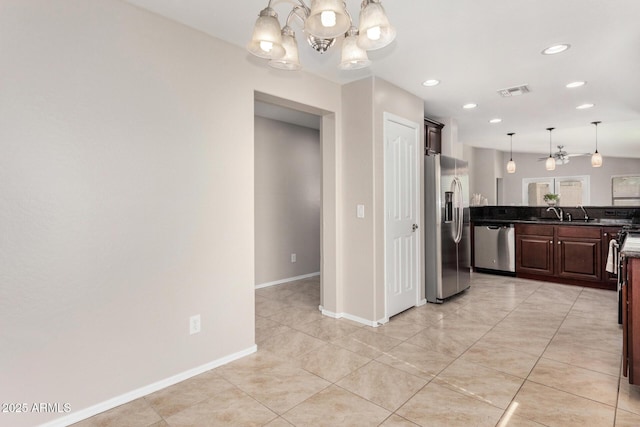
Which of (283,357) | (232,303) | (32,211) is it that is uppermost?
(32,211)

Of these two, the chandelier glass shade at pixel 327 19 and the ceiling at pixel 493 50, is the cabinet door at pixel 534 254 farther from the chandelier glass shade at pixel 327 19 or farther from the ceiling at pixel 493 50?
the chandelier glass shade at pixel 327 19

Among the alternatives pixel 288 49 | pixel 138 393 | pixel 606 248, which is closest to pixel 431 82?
pixel 288 49

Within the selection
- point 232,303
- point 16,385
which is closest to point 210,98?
point 232,303

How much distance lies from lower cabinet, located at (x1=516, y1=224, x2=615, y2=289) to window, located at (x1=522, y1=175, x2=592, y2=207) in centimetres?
503

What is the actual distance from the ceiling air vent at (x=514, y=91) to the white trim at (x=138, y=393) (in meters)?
3.65

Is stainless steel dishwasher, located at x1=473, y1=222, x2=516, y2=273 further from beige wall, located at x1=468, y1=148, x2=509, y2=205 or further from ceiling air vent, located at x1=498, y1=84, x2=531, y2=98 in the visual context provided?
beige wall, located at x1=468, y1=148, x2=509, y2=205

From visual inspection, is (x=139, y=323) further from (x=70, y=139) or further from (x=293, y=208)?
(x=293, y=208)

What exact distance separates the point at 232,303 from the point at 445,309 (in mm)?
2430

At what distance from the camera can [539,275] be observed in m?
5.11

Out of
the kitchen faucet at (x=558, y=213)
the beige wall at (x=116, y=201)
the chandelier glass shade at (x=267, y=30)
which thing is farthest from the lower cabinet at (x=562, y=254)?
the chandelier glass shade at (x=267, y=30)

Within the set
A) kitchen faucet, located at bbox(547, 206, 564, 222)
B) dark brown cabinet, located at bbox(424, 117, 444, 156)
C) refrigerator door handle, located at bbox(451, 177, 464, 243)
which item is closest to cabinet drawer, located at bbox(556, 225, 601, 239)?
kitchen faucet, located at bbox(547, 206, 564, 222)

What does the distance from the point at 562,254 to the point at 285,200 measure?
13.6ft

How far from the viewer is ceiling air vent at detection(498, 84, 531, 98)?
3553 millimetres

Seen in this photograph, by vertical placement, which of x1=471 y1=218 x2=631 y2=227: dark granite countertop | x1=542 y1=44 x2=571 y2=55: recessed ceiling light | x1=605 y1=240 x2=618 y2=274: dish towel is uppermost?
x1=542 y1=44 x2=571 y2=55: recessed ceiling light
